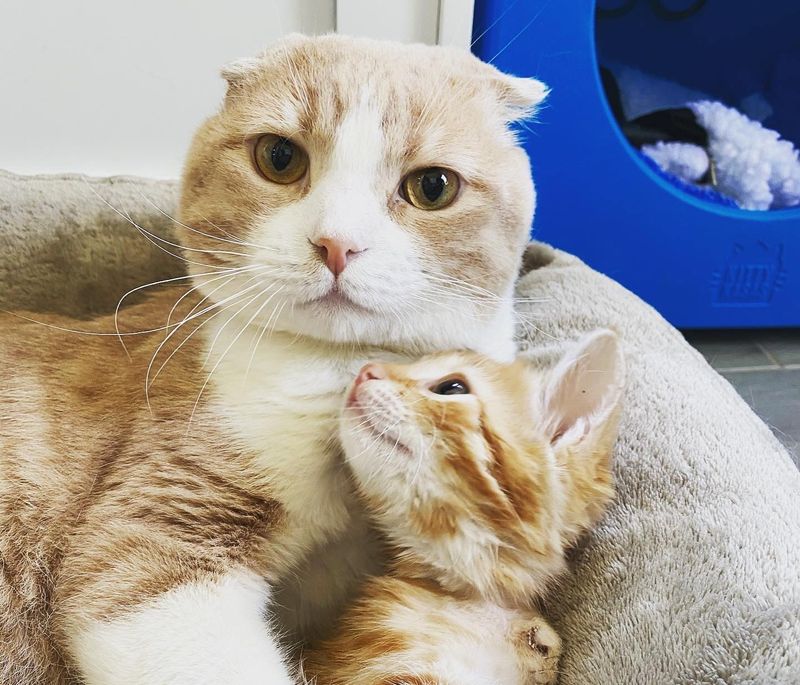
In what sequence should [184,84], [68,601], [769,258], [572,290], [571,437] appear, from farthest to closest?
[769,258] → [184,84] → [572,290] → [571,437] → [68,601]

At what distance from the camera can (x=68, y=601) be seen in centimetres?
84

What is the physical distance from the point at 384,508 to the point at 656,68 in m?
2.03

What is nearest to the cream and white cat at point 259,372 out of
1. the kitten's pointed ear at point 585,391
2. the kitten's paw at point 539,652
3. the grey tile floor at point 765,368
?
the kitten's pointed ear at point 585,391

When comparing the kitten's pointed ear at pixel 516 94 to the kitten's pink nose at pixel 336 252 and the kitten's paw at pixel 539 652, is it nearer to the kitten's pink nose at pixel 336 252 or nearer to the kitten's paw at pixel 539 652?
the kitten's pink nose at pixel 336 252

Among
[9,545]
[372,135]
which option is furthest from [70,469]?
[372,135]

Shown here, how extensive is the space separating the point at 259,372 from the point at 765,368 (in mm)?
1569

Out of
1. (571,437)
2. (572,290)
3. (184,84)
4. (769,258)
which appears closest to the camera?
(571,437)

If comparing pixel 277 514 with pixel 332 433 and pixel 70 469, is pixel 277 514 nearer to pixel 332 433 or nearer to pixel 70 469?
pixel 332 433

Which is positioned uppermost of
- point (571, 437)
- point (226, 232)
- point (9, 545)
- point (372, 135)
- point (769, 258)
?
point (372, 135)

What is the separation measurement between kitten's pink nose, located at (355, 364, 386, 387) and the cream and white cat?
4 centimetres

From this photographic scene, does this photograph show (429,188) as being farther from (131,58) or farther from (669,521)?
(131,58)

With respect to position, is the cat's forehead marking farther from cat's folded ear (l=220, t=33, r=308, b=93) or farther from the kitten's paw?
the kitten's paw

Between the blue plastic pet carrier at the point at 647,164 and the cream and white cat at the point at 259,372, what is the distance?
0.65 metres

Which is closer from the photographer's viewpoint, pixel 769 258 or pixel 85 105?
pixel 85 105
